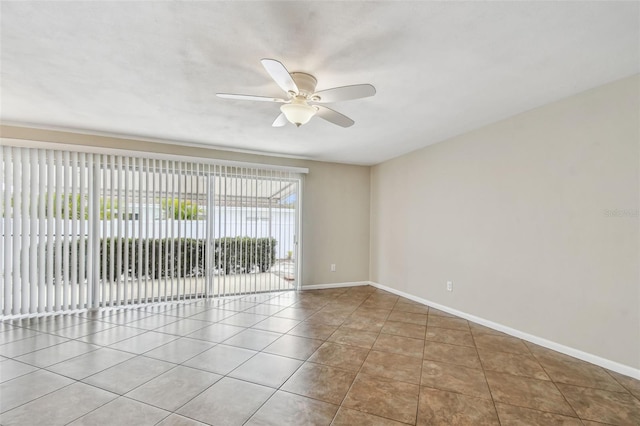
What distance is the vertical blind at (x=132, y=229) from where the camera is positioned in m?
3.81

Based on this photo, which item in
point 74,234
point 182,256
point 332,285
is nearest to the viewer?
point 74,234

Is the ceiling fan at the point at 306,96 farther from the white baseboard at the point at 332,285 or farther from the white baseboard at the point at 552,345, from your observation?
the white baseboard at the point at 332,285

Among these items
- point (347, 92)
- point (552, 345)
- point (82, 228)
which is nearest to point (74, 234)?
point (82, 228)

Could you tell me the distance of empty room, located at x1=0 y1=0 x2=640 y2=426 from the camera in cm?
194

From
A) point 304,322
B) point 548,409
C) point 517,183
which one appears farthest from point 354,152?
point 548,409

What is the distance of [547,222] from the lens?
3.04 metres

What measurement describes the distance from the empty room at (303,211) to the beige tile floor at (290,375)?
2 cm

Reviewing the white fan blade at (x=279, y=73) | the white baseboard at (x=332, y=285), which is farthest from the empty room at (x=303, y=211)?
the white baseboard at (x=332, y=285)

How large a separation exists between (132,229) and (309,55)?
146 inches

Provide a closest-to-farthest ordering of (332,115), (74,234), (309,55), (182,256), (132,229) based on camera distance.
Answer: (309,55), (332,115), (74,234), (132,229), (182,256)

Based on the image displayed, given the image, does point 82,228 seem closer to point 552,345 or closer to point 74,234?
point 74,234

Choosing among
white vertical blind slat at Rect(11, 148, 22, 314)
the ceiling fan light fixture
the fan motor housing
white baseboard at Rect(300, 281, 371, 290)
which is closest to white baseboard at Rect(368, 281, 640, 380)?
white baseboard at Rect(300, 281, 371, 290)

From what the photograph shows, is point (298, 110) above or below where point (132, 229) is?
above

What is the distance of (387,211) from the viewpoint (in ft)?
18.4
